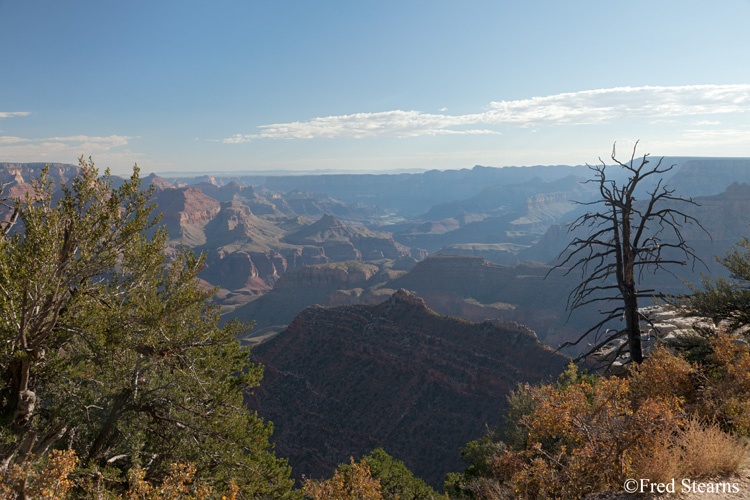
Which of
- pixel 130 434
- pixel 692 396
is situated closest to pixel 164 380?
pixel 130 434

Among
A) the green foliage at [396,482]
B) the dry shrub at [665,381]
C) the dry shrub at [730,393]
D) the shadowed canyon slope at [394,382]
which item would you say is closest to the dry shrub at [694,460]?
the dry shrub at [730,393]

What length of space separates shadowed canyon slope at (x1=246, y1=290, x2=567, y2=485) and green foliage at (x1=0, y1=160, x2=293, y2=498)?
135 ft

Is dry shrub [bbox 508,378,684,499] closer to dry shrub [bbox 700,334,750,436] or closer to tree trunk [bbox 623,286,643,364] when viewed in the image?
dry shrub [bbox 700,334,750,436]

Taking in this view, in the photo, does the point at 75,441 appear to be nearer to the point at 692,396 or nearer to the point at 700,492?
the point at 700,492

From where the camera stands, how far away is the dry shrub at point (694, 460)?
332 inches

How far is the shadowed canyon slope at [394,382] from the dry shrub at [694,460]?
45.7m

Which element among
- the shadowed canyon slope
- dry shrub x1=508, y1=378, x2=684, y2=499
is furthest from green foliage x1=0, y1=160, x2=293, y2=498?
the shadowed canyon slope

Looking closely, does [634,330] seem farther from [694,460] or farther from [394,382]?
[394,382]

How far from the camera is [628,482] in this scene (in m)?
8.72

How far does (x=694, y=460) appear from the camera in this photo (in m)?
8.77

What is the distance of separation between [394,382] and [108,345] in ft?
182

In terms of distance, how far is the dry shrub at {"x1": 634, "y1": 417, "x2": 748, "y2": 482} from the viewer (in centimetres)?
843

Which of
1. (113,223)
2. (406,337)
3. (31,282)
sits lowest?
(406,337)

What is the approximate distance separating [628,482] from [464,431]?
5011cm
